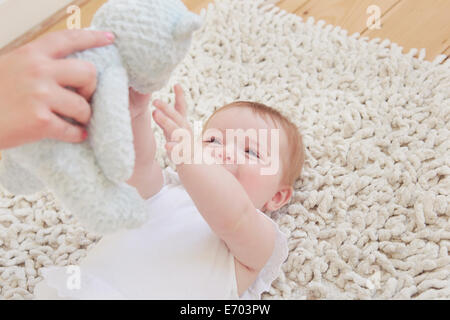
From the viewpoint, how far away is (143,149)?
0.90m

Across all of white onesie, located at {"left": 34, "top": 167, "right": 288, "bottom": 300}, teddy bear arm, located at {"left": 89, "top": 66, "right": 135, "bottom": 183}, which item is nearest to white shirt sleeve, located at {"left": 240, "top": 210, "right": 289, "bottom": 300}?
white onesie, located at {"left": 34, "top": 167, "right": 288, "bottom": 300}

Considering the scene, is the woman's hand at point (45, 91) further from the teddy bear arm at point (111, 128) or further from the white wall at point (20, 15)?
the white wall at point (20, 15)

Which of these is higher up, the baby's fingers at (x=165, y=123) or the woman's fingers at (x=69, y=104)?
the woman's fingers at (x=69, y=104)

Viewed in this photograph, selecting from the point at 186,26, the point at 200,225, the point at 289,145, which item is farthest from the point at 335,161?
the point at 186,26

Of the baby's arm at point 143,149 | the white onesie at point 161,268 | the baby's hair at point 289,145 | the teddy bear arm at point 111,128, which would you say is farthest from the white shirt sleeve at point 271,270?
the teddy bear arm at point 111,128

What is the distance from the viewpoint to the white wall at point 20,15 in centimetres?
145

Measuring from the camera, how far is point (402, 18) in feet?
4.73

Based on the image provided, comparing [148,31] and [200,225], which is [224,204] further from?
[148,31]

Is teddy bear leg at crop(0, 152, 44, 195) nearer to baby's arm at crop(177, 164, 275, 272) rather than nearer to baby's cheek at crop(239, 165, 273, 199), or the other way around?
baby's arm at crop(177, 164, 275, 272)

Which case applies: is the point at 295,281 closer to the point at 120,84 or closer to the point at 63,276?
the point at 63,276

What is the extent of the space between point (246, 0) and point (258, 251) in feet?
3.06

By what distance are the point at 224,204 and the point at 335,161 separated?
1.39 feet

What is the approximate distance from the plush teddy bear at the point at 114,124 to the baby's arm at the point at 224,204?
0.34 ft
